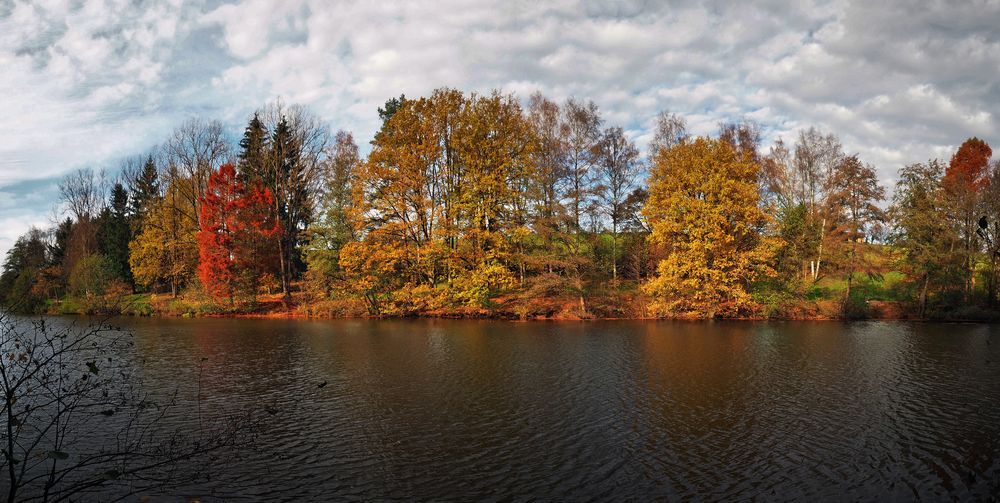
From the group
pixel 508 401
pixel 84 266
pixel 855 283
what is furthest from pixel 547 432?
pixel 84 266

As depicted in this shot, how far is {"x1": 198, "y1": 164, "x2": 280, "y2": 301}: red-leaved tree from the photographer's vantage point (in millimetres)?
44094

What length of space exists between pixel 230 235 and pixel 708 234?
38502 millimetres

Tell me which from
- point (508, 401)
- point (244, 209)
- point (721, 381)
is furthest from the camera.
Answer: point (244, 209)

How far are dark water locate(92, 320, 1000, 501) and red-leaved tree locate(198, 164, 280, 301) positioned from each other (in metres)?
18.4

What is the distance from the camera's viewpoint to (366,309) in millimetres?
41656

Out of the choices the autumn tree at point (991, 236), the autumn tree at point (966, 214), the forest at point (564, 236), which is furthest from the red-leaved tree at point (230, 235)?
the autumn tree at point (991, 236)

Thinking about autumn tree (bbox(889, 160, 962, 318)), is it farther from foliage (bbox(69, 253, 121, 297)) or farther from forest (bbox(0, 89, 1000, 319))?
foliage (bbox(69, 253, 121, 297))

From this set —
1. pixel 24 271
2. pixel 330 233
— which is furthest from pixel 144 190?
pixel 330 233

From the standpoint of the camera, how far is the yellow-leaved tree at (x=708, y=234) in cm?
3688

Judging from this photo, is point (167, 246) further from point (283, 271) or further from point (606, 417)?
point (606, 417)

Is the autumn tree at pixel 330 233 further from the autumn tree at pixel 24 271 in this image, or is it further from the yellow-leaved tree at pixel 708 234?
the yellow-leaved tree at pixel 708 234

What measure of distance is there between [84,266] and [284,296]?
18638 millimetres

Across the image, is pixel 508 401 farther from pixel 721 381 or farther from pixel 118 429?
pixel 118 429

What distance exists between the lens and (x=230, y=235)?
45219 mm
